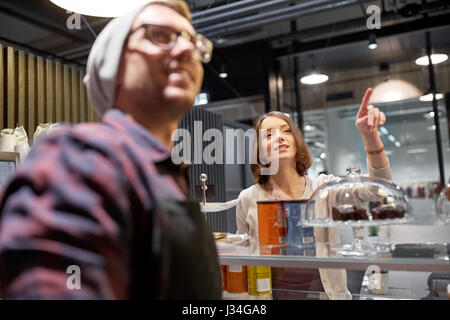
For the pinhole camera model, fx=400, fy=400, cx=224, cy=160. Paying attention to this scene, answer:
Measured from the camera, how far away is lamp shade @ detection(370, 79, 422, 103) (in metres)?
6.63

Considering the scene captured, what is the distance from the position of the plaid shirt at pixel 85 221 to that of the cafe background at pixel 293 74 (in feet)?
13.6

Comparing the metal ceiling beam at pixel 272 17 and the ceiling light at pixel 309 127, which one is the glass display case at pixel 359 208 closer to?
the metal ceiling beam at pixel 272 17

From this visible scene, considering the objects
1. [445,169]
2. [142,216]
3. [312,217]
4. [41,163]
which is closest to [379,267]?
[312,217]

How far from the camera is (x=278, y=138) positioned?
1.99 metres

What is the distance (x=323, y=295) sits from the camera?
1.32 m

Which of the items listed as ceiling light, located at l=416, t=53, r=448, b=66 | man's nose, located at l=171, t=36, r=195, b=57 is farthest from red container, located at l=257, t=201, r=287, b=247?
ceiling light, located at l=416, t=53, r=448, b=66

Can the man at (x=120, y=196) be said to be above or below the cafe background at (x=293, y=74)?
below

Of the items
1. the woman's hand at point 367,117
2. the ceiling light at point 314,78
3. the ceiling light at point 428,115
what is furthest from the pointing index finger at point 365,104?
the ceiling light at point 428,115

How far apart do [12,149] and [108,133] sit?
7.38 feet

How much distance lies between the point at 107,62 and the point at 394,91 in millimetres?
6898

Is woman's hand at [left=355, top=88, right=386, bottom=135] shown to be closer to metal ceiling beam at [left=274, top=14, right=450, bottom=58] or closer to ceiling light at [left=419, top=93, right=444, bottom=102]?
metal ceiling beam at [left=274, top=14, right=450, bottom=58]

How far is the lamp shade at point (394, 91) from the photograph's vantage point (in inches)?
261

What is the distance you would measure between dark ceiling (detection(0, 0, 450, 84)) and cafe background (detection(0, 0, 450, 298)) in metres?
0.02
